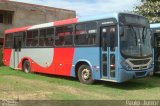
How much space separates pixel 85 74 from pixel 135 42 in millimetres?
2757

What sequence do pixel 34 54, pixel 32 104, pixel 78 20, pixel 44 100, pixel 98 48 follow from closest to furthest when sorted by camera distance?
pixel 32 104 → pixel 44 100 → pixel 98 48 → pixel 78 20 → pixel 34 54

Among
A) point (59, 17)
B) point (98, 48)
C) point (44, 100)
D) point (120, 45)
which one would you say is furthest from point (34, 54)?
point (59, 17)

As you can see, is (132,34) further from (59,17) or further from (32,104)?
(59,17)

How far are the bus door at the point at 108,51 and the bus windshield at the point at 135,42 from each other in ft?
1.40

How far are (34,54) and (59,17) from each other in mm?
20932

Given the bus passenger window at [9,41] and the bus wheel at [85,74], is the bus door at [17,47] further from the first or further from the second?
the bus wheel at [85,74]

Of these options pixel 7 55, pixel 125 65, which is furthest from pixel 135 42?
pixel 7 55

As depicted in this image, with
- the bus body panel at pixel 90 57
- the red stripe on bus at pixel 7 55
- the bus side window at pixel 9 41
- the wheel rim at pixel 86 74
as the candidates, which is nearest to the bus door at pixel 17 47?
the bus side window at pixel 9 41

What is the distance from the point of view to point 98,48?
15.1 meters

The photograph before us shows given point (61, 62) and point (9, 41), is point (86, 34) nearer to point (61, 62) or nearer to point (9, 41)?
point (61, 62)

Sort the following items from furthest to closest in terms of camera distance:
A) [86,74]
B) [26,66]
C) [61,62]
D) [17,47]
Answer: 1. [17,47]
2. [26,66]
3. [61,62]
4. [86,74]

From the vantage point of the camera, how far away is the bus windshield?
14.3 meters

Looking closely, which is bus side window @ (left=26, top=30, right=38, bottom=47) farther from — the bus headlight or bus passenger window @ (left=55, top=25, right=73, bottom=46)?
the bus headlight

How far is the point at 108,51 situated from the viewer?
577 inches
